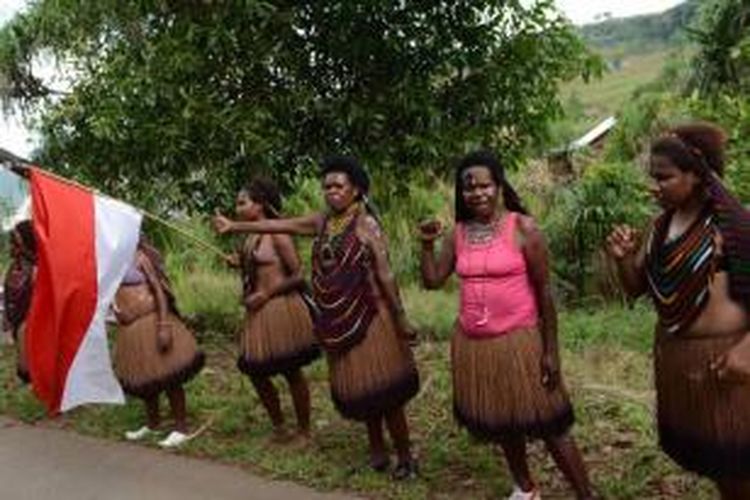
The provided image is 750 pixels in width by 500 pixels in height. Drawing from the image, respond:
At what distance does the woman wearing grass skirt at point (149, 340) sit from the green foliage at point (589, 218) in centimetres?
537

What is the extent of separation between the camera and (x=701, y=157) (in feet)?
14.5

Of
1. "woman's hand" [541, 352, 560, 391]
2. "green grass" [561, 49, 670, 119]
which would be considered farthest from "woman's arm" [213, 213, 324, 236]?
"green grass" [561, 49, 670, 119]

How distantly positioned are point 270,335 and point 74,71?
4847 millimetres

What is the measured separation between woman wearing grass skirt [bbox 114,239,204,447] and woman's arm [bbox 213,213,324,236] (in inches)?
45.9

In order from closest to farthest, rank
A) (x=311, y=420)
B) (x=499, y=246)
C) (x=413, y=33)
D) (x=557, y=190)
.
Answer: (x=499, y=246)
(x=311, y=420)
(x=413, y=33)
(x=557, y=190)

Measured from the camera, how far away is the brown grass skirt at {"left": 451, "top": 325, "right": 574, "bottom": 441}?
524 centimetres

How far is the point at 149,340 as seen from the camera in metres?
7.22

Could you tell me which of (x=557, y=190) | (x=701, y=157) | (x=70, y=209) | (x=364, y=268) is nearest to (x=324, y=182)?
(x=364, y=268)

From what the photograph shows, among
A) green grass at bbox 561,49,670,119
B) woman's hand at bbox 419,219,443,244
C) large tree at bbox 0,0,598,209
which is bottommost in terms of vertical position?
woman's hand at bbox 419,219,443,244

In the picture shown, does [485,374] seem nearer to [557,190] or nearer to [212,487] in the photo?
[212,487]

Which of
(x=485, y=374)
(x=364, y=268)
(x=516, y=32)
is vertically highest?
(x=516, y=32)

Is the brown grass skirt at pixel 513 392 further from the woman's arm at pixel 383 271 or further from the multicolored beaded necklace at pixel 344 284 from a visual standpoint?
A: the multicolored beaded necklace at pixel 344 284

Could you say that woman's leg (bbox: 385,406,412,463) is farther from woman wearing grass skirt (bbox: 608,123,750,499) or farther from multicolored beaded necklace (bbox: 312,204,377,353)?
woman wearing grass skirt (bbox: 608,123,750,499)

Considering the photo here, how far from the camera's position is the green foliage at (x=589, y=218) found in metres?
11.7
